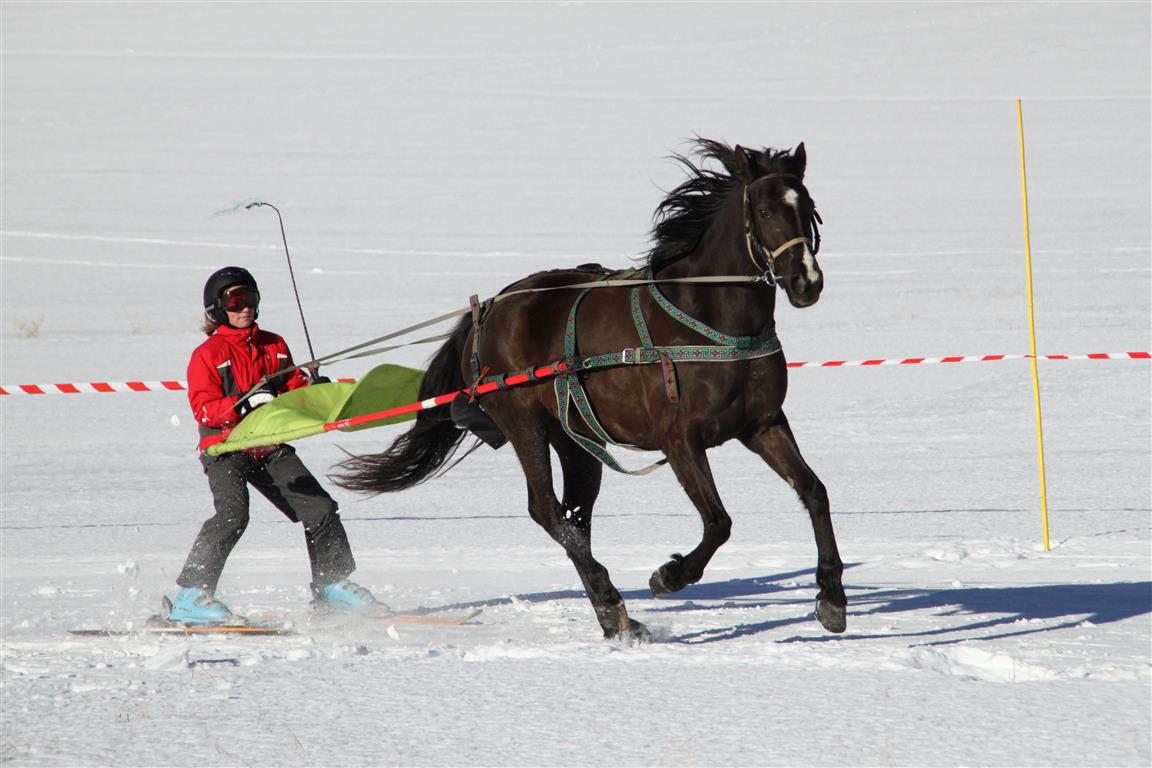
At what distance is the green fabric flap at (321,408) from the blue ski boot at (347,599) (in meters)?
0.72

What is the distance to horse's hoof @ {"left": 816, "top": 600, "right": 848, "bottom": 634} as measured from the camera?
5.39 meters

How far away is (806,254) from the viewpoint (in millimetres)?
5078

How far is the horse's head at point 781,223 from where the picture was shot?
5.06 m

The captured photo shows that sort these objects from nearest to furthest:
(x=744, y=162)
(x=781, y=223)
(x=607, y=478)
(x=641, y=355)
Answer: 1. (x=781, y=223)
2. (x=744, y=162)
3. (x=641, y=355)
4. (x=607, y=478)

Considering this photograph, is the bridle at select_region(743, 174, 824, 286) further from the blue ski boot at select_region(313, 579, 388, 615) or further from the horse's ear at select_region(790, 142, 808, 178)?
the blue ski boot at select_region(313, 579, 388, 615)

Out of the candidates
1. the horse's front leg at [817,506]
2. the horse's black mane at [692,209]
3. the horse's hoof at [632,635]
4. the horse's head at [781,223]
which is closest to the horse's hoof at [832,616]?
the horse's front leg at [817,506]

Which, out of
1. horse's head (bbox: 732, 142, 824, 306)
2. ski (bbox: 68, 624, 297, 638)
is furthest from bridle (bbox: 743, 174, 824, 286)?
ski (bbox: 68, 624, 297, 638)

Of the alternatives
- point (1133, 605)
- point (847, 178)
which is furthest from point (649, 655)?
point (847, 178)

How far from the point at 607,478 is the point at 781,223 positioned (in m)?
5.94

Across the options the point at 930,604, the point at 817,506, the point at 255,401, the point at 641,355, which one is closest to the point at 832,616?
the point at 817,506

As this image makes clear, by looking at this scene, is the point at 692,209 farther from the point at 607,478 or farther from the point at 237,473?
the point at 607,478

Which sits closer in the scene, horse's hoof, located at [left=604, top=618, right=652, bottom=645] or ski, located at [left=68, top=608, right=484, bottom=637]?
horse's hoof, located at [left=604, top=618, right=652, bottom=645]

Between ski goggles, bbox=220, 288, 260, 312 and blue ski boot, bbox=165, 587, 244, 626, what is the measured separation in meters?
1.27

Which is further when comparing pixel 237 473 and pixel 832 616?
pixel 237 473
